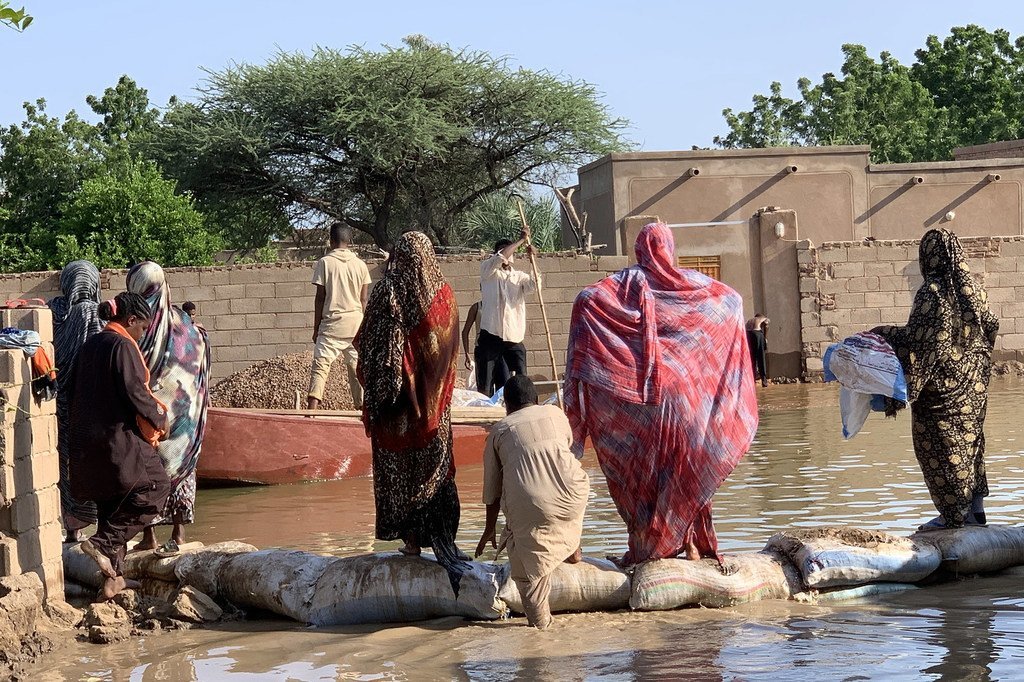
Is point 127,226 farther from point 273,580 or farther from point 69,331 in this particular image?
point 273,580

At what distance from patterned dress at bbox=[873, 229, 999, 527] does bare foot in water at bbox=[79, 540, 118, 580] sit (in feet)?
12.9

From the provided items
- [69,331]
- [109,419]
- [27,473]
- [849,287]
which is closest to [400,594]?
[109,419]

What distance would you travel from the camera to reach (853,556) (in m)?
6.21

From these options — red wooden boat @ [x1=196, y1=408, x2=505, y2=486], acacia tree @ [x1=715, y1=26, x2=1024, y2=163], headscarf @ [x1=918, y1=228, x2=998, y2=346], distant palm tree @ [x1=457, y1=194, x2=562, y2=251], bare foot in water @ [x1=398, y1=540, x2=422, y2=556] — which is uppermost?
acacia tree @ [x1=715, y1=26, x2=1024, y2=163]

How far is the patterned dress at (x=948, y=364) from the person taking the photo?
22.0ft

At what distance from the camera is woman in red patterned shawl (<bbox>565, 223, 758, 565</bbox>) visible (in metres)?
6.04

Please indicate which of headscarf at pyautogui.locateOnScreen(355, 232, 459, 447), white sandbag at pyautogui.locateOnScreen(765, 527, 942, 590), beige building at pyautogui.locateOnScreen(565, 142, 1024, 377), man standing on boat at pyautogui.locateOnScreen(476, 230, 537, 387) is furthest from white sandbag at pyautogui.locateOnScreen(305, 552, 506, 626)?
beige building at pyautogui.locateOnScreen(565, 142, 1024, 377)

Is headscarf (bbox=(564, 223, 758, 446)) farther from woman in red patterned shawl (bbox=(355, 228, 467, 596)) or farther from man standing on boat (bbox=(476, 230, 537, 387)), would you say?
man standing on boat (bbox=(476, 230, 537, 387))

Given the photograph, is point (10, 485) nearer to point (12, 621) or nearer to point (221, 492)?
point (12, 621)

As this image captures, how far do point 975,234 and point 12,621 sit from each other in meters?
21.5

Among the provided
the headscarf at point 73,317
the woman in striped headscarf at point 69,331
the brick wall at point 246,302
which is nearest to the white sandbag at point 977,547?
the woman in striped headscarf at point 69,331

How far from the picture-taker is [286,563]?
6.32 meters

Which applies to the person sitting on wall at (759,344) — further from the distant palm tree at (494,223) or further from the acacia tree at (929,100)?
the acacia tree at (929,100)

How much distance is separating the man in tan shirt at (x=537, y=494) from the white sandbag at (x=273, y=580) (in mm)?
964
